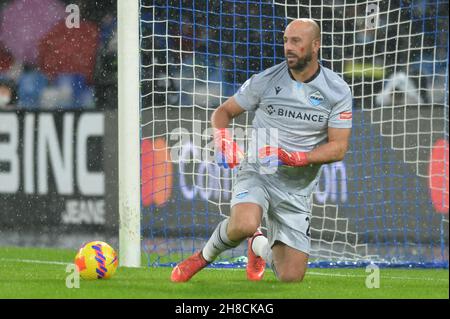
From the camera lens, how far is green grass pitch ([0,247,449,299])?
5.45m

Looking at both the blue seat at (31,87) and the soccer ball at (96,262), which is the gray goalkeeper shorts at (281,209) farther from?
the blue seat at (31,87)

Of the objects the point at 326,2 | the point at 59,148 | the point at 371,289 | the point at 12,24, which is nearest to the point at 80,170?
the point at 59,148

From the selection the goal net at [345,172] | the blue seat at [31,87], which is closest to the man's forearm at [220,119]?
the goal net at [345,172]

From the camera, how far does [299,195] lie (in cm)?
621

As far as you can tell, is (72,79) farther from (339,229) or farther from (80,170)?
(339,229)

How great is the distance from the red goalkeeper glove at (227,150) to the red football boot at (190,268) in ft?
1.83

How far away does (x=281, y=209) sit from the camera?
6.21 meters

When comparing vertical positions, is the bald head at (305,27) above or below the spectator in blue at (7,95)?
above

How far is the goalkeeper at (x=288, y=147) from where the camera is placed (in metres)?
5.95

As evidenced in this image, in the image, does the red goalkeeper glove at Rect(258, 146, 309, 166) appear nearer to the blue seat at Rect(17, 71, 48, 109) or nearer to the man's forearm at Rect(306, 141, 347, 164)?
the man's forearm at Rect(306, 141, 347, 164)

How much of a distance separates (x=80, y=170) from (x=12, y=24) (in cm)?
216

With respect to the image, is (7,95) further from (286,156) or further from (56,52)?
(286,156)

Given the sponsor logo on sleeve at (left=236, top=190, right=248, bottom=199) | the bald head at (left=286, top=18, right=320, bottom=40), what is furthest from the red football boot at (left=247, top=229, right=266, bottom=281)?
the bald head at (left=286, top=18, right=320, bottom=40)

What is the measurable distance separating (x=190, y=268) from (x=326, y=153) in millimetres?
995
